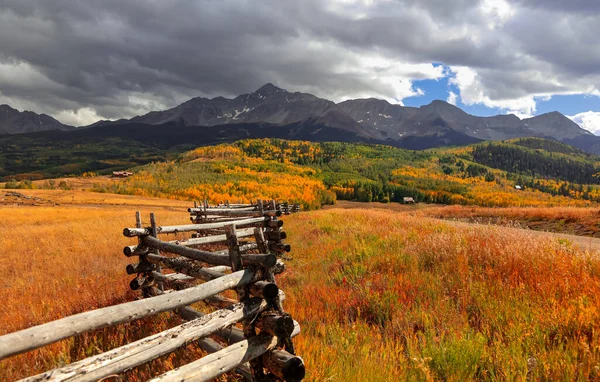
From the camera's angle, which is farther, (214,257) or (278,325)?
(214,257)

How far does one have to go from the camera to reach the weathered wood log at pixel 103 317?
2184 millimetres

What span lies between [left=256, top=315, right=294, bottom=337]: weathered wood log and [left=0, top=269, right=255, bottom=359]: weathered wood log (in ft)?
1.84

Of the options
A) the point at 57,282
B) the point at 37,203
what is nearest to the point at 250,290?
the point at 57,282

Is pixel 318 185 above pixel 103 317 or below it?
below

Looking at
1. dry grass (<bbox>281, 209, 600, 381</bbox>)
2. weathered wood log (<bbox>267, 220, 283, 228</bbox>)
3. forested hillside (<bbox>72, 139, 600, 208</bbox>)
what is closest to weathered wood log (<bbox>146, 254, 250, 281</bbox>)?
dry grass (<bbox>281, 209, 600, 381</bbox>)

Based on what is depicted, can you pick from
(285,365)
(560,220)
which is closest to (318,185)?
(560,220)

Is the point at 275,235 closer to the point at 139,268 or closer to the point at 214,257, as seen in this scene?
the point at 139,268

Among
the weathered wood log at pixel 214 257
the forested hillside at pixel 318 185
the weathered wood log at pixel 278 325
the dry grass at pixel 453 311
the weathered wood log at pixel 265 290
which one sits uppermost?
the weathered wood log at pixel 214 257

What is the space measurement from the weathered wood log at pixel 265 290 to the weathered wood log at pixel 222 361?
0.50 meters

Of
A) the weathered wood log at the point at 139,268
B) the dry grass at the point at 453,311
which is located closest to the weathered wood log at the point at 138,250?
the weathered wood log at the point at 139,268

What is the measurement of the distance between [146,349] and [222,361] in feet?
2.59

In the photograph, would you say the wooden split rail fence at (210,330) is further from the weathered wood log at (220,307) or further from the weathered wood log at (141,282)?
the weathered wood log at (141,282)

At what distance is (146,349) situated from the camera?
2.86 meters

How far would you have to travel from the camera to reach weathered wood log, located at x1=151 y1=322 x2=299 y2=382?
2.85 metres
